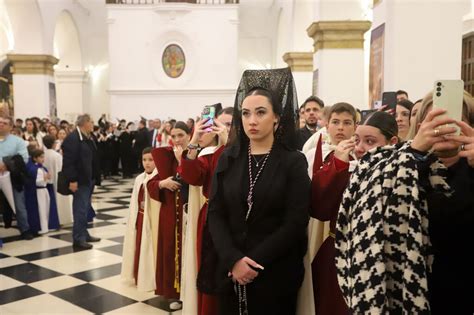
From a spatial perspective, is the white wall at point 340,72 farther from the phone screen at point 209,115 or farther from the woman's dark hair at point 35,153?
the phone screen at point 209,115

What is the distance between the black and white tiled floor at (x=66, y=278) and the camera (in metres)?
3.99

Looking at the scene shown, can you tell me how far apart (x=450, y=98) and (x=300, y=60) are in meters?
12.0

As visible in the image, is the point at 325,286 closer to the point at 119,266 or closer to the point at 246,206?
the point at 246,206

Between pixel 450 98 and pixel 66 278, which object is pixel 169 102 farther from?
pixel 450 98

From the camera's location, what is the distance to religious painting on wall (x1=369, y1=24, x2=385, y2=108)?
532 cm

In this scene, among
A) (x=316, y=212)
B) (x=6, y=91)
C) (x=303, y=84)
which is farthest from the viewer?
(x=6, y=91)

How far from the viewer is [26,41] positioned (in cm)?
1313

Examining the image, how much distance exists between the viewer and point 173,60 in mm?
17938

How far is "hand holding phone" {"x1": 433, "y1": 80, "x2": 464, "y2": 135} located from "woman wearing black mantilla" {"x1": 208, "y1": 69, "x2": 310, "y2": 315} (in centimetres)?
83

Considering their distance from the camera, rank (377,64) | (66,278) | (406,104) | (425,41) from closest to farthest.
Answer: (406,104) → (66,278) → (425,41) → (377,64)

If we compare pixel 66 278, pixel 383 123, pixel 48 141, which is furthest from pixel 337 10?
pixel 383 123

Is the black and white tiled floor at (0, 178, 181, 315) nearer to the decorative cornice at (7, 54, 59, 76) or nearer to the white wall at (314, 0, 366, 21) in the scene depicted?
the white wall at (314, 0, 366, 21)

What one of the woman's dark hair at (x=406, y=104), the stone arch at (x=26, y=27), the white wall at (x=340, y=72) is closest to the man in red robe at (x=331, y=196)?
the woman's dark hair at (x=406, y=104)

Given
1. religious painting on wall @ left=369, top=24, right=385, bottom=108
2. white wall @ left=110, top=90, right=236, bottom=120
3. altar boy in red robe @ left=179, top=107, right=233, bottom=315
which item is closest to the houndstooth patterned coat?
altar boy in red robe @ left=179, top=107, right=233, bottom=315
